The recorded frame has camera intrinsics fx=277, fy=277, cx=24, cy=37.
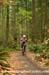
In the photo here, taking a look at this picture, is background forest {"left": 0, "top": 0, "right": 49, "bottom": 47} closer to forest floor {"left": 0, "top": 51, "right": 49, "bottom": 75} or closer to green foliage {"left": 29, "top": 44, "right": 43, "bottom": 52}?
green foliage {"left": 29, "top": 44, "right": 43, "bottom": 52}

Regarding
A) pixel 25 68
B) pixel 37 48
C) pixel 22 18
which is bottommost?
pixel 22 18

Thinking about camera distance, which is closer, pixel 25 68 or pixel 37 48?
pixel 25 68

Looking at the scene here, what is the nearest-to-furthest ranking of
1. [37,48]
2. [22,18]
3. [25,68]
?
[25,68] → [37,48] → [22,18]

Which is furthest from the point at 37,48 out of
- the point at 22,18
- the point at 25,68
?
the point at 22,18

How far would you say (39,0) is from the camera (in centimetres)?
3784

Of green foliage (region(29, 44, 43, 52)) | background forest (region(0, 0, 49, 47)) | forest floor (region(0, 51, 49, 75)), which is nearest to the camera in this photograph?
forest floor (region(0, 51, 49, 75))

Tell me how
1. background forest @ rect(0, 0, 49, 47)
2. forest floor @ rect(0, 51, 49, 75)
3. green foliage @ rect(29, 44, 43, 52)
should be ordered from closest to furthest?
forest floor @ rect(0, 51, 49, 75) < green foliage @ rect(29, 44, 43, 52) < background forest @ rect(0, 0, 49, 47)

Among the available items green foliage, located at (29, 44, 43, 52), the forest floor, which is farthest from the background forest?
the forest floor

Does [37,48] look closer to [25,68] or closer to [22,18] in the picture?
[25,68]

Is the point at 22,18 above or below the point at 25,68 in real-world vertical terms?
below

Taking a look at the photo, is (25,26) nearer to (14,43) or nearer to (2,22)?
(2,22)

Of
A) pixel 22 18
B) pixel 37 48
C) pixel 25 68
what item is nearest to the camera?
pixel 25 68

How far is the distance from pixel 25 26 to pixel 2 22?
12.5m

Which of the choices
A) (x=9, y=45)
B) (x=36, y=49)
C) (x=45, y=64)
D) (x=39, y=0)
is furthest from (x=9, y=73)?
(x=39, y=0)
